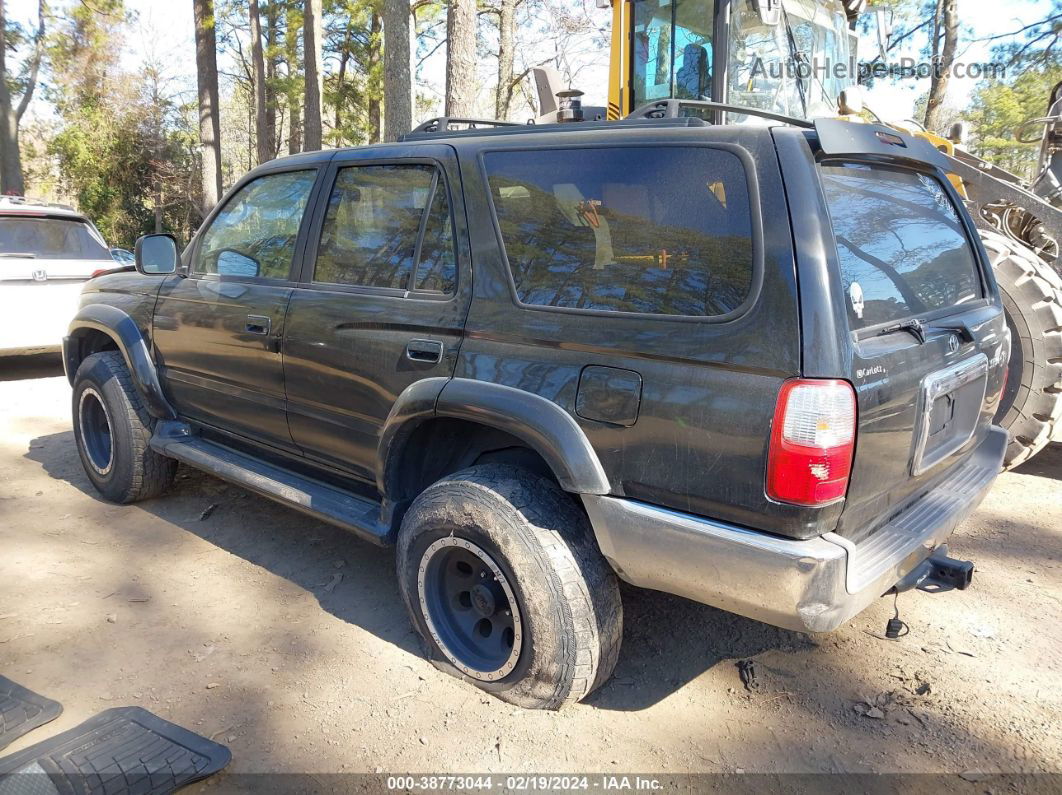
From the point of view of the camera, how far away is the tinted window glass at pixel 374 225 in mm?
3182

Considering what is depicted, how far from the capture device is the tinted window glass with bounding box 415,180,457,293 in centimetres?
302

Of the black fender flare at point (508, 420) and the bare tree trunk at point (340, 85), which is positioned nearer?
the black fender flare at point (508, 420)

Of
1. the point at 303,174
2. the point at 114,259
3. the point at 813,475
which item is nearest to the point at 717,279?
the point at 813,475

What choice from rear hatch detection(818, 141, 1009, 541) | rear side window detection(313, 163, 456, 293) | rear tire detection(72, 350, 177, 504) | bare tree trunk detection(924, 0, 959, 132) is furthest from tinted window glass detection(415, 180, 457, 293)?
bare tree trunk detection(924, 0, 959, 132)

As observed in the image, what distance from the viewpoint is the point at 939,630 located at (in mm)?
3389

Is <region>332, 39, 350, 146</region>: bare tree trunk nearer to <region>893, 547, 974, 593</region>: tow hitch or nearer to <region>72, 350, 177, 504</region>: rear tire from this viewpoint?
<region>72, 350, 177, 504</region>: rear tire

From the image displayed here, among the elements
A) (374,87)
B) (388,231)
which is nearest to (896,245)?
(388,231)

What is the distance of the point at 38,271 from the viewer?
24.6 feet

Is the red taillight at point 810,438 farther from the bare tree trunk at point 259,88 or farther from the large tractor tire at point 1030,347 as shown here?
the bare tree trunk at point 259,88

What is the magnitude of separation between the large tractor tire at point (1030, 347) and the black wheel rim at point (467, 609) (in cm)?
344

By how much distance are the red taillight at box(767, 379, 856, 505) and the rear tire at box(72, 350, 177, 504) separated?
3606mm

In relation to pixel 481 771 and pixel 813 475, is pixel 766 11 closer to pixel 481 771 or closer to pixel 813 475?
pixel 813 475

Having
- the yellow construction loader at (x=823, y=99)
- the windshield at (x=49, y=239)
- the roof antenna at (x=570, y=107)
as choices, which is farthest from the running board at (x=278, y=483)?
the windshield at (x=49, y=239)

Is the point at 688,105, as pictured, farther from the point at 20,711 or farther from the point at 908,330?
the point at 20,711
